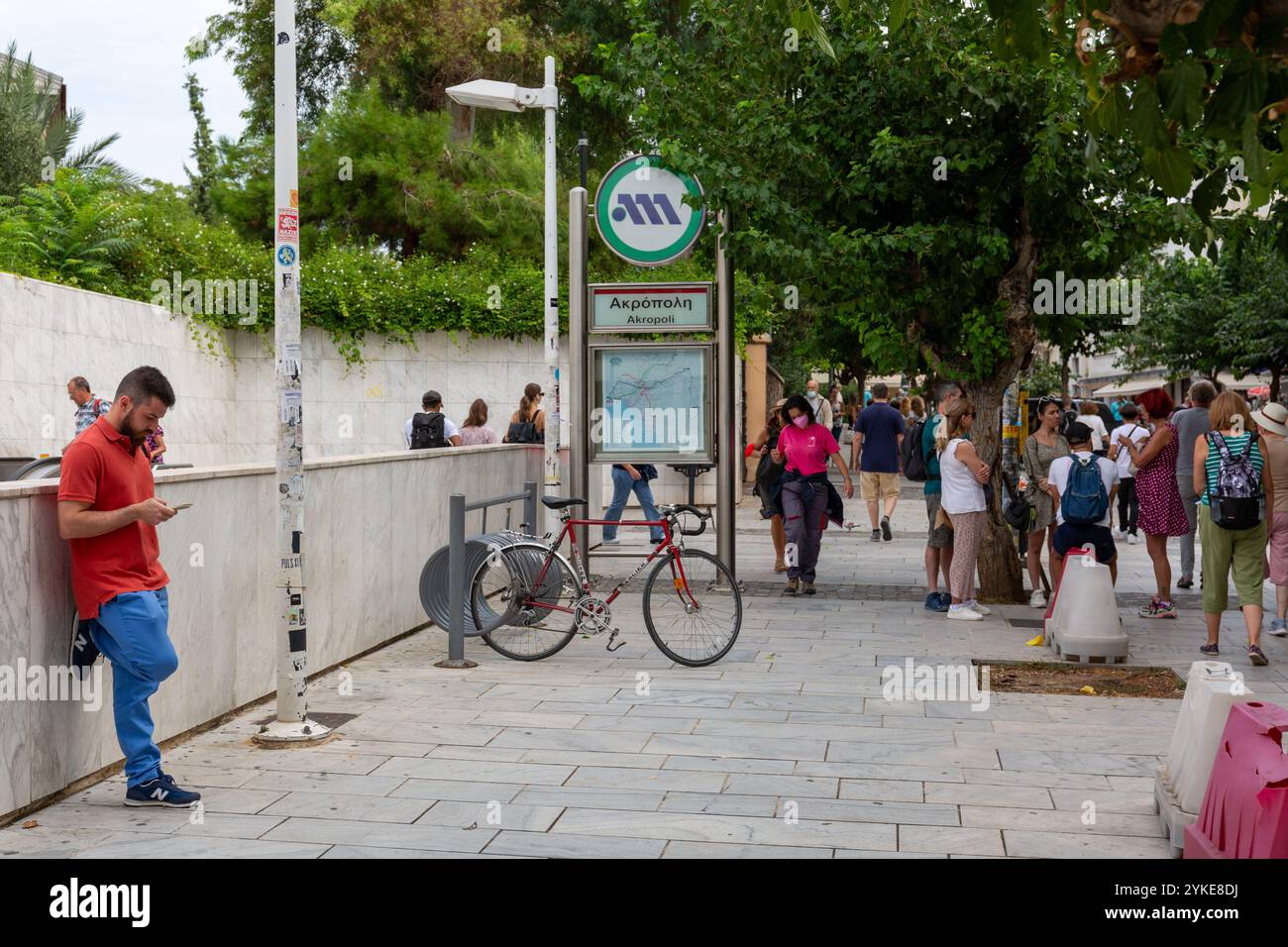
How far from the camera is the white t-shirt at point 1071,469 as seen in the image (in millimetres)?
9867

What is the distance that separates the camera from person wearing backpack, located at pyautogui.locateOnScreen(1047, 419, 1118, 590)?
9.70 m

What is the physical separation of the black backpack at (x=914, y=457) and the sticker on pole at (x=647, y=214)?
282 cm

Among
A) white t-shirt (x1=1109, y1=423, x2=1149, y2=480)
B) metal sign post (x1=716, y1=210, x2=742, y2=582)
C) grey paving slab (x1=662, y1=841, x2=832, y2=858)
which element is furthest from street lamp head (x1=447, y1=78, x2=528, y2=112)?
grey paving slab (x1=662, y1=841, x2=832, y2=858)

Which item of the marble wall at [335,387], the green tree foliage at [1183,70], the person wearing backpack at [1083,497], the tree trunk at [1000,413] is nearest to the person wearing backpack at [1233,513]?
the person wearing backpack at [1083,497]

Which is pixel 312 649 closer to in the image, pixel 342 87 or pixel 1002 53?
pixel 1002 53

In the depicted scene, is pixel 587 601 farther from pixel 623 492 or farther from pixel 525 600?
pixel 623 492

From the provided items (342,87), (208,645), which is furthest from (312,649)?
(342,87)

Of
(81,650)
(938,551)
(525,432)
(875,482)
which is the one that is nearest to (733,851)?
(81,650)

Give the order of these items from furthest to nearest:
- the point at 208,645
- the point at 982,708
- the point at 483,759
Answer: the point at 982,708 → the point at 208,645 → the point at 483,759

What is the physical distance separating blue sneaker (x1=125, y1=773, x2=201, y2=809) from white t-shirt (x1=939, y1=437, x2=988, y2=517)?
22.3 ft

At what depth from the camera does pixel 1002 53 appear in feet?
14.0

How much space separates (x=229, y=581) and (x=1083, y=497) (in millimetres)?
6088

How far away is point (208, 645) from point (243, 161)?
69.5 ft
